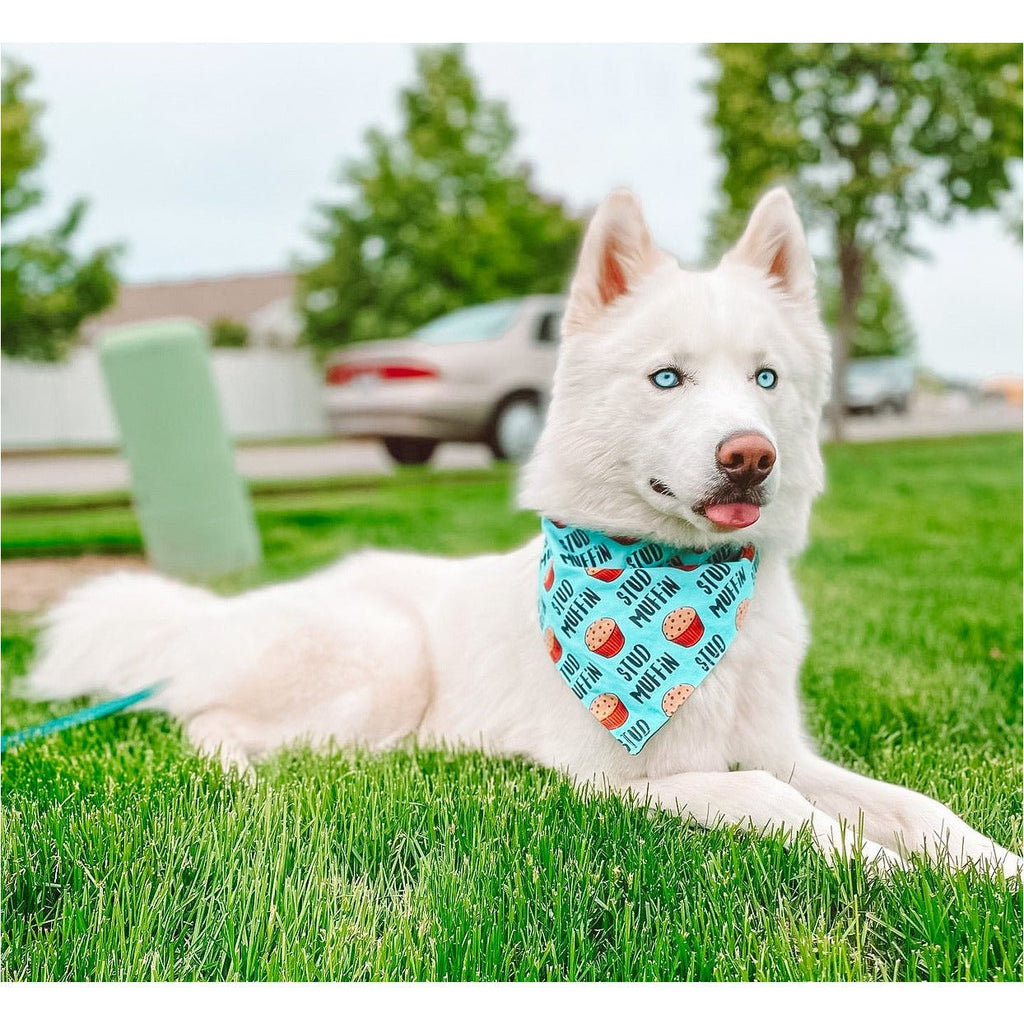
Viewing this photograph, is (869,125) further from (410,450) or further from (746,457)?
(746,457)

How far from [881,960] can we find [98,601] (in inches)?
112

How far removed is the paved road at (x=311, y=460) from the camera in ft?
32.9

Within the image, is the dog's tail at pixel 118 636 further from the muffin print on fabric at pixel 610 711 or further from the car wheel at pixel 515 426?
the car wheel at pixel 515 426

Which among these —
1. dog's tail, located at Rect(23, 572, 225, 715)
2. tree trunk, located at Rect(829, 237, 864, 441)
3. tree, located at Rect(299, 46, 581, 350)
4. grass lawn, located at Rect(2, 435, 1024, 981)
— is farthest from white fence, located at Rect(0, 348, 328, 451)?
grass lawn, located at Rect(2, 435, 1024, 981)

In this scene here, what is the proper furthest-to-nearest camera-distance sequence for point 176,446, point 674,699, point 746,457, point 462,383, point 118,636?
1. point 462,383
2. point 176,446
3. point 118,636
4. point 674,699
5. point 746,457

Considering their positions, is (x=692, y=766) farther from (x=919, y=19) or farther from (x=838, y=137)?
(x=838, y=137)

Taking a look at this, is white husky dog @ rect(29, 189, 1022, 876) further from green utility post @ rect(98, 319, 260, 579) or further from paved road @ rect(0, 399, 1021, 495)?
paved road @ rect(0, 399, 1021, 495)

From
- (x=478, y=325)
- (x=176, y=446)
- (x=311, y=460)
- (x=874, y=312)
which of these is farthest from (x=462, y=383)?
(x=874, y=312)

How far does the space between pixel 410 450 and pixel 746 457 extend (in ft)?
29.5

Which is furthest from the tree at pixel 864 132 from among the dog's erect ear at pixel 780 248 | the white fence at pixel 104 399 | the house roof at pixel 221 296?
the house roof at pixel 221 296

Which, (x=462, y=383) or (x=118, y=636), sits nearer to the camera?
(x=118, y=636)

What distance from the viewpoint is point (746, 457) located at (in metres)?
2.04

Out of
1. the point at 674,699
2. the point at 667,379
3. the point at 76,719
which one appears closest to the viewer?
the point at 667,379

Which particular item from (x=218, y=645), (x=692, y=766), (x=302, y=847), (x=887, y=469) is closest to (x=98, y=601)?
(x=218, y=645)
